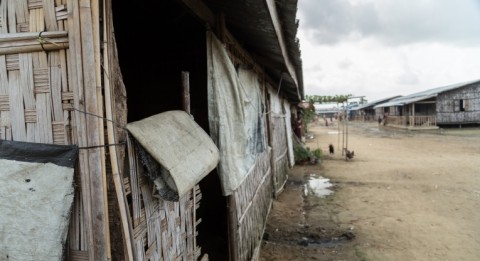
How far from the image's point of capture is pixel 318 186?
9.98 meters

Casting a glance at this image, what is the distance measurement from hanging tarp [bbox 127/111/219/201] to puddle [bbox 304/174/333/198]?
7.25 metres

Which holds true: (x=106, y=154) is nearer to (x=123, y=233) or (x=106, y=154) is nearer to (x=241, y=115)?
(x=123, y=233)

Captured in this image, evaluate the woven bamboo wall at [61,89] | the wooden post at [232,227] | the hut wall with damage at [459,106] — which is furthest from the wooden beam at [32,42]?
the hut wall with damage at [459,106]

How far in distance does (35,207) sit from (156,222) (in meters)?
0.82

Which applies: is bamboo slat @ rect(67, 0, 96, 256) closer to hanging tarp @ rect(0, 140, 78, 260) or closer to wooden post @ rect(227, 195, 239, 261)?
hanging tarp @ rect(0, 140, 78, 260)

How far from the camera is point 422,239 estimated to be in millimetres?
5594

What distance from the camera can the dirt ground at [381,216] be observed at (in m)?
5.18

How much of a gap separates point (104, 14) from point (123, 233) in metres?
1.16

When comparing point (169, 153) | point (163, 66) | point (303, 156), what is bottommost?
point (303, 156)

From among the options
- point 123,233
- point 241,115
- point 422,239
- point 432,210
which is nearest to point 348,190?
point 432,210

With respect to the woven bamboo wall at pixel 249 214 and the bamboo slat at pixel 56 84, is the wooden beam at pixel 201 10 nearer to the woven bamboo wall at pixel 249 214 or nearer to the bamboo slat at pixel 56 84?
the bamboo slat at pixel 56 84

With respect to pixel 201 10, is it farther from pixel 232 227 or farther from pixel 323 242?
pixel 323 242

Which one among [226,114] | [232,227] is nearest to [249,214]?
[232,227]

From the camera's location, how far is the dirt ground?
518 centimetres
